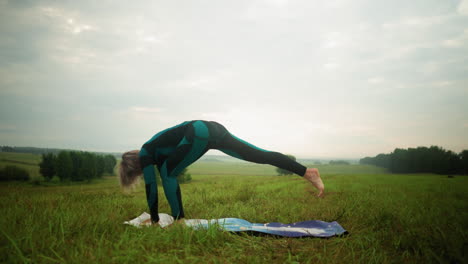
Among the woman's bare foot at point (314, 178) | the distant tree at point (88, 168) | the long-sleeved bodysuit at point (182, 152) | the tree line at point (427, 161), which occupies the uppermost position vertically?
the long-sleeved bodysuit at point (182, 152)

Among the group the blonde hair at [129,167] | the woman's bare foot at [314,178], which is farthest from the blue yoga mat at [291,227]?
the blonde hair at [129,167]

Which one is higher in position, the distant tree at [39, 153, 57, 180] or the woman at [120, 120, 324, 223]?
the woman at [120, 120, 324, 223]

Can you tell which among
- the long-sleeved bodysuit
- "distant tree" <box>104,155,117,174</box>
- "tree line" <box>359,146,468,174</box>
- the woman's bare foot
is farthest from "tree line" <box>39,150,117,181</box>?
"tree line" <box>359,146,468,174</box>

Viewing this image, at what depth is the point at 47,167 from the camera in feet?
129

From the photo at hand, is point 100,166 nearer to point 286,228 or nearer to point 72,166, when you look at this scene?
point 72,166

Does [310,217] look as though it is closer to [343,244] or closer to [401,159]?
[343,244]

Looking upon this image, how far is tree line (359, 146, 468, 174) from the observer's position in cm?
3155

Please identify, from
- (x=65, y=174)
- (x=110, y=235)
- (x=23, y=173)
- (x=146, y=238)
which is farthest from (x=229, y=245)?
(x=65, y=174)

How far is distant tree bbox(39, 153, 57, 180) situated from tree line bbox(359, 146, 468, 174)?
69495 mm

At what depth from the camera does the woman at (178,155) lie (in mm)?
3424

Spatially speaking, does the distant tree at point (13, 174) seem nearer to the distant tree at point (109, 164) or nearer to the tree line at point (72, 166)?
the tree line at point (72, 166)

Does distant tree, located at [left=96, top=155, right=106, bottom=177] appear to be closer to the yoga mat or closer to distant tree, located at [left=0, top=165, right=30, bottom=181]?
distant tree, located at [left=0, top=165, right=30, bottom=181]

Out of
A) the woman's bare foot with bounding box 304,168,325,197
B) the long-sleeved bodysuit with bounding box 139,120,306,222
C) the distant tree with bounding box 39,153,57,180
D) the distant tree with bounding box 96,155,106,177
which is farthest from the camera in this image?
the distant tree with bounding box 96,155,106,177

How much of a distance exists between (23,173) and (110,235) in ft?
151
